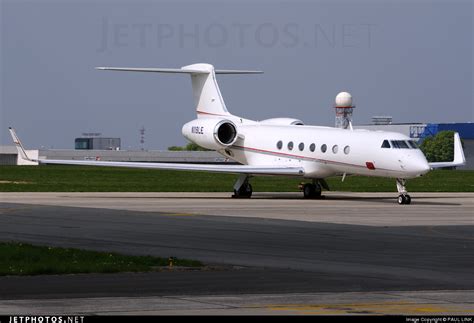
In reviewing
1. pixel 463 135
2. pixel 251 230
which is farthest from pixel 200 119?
pixel 463 135

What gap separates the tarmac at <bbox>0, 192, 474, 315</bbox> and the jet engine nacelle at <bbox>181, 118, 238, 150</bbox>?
923 cm

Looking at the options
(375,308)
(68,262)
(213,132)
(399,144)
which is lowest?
(375,308)

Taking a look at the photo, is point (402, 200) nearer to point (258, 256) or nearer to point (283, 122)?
point (283, 122)

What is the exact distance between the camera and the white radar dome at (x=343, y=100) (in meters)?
92.7

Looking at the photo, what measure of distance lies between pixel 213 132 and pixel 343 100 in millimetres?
47739

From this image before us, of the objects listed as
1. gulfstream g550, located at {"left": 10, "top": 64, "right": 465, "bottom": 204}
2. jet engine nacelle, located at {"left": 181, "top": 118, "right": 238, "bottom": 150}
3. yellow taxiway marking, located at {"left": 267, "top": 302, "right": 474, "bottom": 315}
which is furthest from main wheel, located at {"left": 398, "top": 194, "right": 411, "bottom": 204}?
yellow taxiway marking, located at {"left": 267, "top": 302, "right": 474, "bottom": 315}

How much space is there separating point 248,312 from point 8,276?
510 cm

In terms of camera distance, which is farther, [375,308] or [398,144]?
[398,144]

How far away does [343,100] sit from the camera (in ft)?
307

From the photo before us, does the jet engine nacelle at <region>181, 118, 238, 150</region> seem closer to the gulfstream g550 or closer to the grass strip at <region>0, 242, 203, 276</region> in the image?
the gulfstream g550

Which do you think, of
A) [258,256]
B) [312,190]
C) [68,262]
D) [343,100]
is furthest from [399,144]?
[343,100]

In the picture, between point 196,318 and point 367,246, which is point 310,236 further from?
point 196,318

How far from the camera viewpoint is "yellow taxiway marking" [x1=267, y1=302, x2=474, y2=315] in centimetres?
1281

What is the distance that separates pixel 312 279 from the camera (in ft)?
53.8
